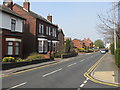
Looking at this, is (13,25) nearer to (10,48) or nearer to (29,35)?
(10,48)

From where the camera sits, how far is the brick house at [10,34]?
24797mm

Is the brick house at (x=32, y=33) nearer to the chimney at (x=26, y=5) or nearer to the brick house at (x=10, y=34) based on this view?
the chimney at (x=26, y=5)

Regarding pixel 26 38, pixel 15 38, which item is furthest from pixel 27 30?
pixel 15 38

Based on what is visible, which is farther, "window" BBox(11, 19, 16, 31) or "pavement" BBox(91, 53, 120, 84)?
"window" BBox(11, 19, 16, 31)

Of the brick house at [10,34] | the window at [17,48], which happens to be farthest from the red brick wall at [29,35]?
the window at [17,48]

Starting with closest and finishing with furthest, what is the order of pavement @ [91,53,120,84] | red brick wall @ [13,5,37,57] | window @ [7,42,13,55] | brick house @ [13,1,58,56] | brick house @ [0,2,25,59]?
pavement @ [91,53,120,84], brick house @ [0,2,25,59], window @ [7,42,13,55], red brick wall @ [13,5,37,57], brick house @ [13,1,58,56]

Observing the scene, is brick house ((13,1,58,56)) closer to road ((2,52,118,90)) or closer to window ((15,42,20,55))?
window ((15,42,20,55))

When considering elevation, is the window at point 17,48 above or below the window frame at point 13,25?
below

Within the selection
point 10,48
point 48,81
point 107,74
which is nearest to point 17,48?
point 10,48

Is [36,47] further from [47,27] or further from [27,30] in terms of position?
[47,27]

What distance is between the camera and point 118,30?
17.3 m

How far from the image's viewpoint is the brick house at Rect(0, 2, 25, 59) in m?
24.8

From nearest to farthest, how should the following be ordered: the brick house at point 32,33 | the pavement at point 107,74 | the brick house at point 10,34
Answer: the pavement at point 107,74 → the brick house at point 10,34 → the brick house at point 32,33

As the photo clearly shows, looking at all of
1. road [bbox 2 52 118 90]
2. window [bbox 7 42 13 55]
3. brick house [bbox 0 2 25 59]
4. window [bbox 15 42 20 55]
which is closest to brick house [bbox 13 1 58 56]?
brick house [bbox 0 2 25 59]
